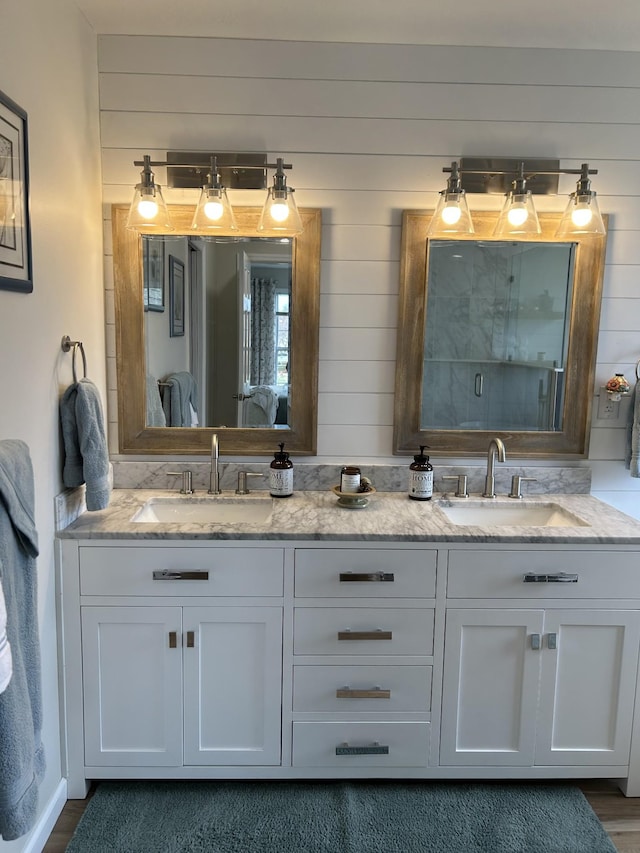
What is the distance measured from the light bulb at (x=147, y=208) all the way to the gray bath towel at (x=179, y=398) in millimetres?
550

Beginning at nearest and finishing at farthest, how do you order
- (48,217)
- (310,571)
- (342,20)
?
(48,217) → (310,571) → (342,20)

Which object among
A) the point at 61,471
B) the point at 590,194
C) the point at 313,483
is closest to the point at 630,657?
the point at 313,483

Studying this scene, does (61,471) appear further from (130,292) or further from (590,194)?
(590,194)

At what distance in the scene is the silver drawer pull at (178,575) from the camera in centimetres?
188

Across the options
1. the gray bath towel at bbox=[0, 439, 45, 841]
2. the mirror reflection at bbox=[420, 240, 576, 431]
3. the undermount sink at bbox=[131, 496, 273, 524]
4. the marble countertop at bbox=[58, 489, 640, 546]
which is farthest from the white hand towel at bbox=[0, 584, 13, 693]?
the mirror reflection at bbox=[420, 240, 576, 431]

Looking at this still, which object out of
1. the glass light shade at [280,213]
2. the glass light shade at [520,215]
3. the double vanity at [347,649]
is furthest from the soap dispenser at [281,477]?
the glass light shade at [520,215]

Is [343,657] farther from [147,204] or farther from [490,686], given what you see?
[147,204]

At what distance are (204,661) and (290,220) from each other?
1.43 m

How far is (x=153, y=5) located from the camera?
77.7 inches

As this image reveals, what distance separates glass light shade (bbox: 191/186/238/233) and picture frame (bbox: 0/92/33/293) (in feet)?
2.03

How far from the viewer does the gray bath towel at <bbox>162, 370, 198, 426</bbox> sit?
7.64 ft

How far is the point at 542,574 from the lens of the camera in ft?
6.30

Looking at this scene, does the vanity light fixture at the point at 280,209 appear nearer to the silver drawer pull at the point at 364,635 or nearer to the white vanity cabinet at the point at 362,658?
the white vanity cabinet at the point at 362,658

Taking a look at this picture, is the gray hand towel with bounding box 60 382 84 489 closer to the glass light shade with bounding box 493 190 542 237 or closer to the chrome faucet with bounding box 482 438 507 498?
the chrome faucet with bounding box 482 438 507 498
